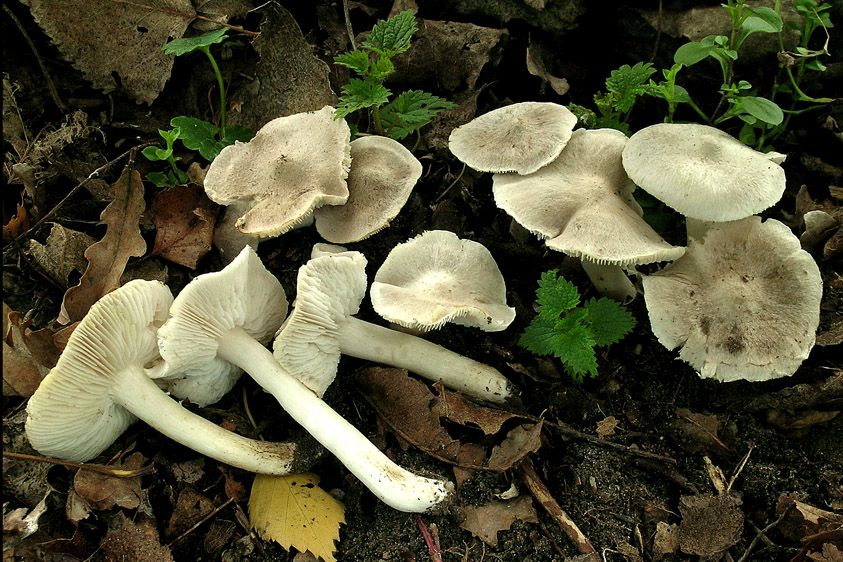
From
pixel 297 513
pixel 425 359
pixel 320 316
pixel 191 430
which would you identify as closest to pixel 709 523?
pixel 425 359

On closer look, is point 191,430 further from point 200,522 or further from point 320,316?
point 320,316

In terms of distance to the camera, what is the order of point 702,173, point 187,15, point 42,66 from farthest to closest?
point 187,15 < point 42,66 < point 702,173

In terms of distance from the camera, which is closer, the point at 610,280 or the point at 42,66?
the point at 610,280

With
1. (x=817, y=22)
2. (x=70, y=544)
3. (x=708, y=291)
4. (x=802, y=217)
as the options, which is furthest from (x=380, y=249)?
(x=817, y=22)

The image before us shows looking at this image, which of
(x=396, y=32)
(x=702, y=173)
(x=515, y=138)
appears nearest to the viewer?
(x=702, y=173)

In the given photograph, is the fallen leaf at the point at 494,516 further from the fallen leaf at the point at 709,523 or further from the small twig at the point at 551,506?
the fallen leaf at the point at 709,523
